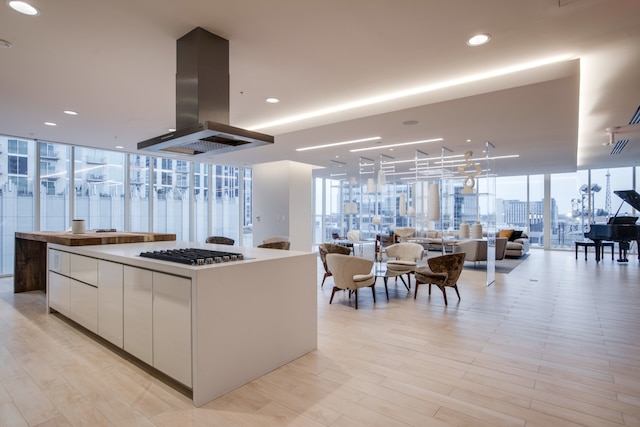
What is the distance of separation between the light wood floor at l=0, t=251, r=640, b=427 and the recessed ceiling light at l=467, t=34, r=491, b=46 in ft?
9.58

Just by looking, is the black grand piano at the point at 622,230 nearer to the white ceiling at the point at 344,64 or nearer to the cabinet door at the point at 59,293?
the white ceiling at the point at 344,64

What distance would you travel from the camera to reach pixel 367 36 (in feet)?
10.0

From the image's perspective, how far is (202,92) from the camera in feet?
9.91

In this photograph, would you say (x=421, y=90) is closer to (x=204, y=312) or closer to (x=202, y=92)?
(x=202, y=92)

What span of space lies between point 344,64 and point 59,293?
4.18 m

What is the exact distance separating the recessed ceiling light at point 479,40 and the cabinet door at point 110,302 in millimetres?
3730

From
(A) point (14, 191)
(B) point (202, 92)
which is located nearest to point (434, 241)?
(B) point (202, 92)

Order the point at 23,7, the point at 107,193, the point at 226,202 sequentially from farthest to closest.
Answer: the point at 226,202
the point at 107,193
the point at 23,7

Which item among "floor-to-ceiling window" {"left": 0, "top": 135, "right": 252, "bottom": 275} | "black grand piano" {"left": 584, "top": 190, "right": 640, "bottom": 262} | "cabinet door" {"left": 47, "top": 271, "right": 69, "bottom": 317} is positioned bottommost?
"cabinet door" {"left": 47, "top": 271, "right": 69, "bottom": 317}

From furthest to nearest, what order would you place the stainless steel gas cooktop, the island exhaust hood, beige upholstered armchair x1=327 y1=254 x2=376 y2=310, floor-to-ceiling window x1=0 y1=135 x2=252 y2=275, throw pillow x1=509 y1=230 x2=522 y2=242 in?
throw pillow x1=509 y1=230 x2=522 y2=242, floor-to-ceiling window x1=0 y1=135 x2=252 y2=275, beige upholstered armchair x1=327 y1=254 x2=376 y2=310, the island exhaust hood, the stainless steel gas cooktop

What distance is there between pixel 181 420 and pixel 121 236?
8.76ft

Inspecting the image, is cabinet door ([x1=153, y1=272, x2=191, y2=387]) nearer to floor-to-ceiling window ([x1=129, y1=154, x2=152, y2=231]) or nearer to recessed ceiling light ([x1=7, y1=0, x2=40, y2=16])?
recessed ceiling light ([x1=7, y1=0, x2=40, y2=16])

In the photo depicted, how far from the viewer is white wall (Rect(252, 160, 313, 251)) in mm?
9335

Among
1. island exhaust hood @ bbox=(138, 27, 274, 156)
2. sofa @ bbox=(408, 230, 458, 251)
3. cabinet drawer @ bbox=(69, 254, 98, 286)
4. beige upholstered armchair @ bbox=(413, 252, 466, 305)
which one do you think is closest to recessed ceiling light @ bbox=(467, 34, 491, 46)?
island exhaust hood @ bbox=(138, 27, 274, 156)
